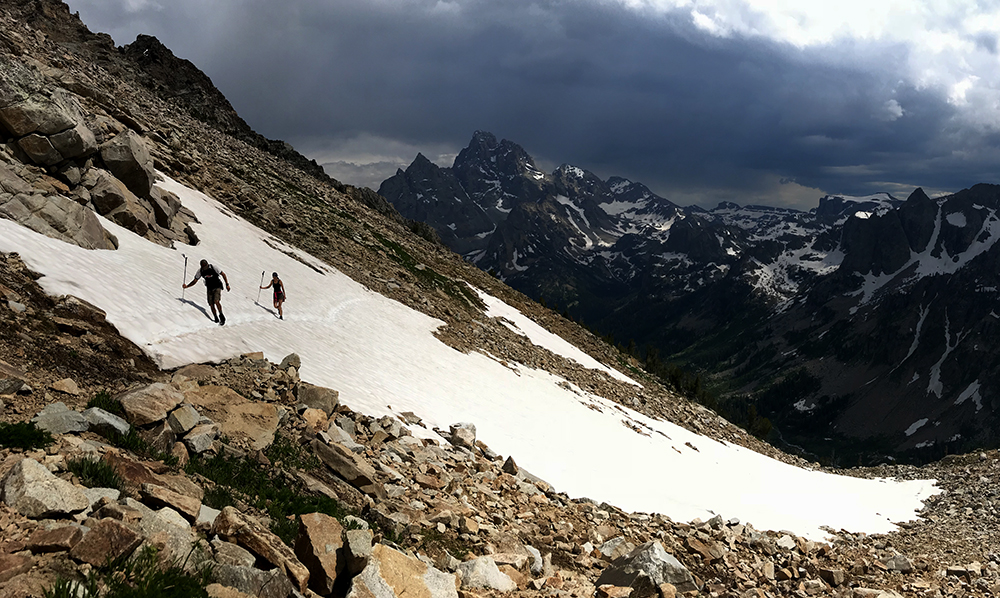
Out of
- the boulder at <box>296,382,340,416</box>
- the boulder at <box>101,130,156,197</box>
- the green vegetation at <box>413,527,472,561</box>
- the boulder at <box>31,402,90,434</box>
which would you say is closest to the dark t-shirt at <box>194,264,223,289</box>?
the boulder at <box>296,382,340,416</box>

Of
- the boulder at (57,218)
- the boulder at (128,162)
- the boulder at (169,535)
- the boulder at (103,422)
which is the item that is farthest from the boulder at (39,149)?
the boulder at (169,535)

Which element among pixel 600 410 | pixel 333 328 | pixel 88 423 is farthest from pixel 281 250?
pixel 88 423

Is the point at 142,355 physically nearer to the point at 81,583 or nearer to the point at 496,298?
the point at 81,583

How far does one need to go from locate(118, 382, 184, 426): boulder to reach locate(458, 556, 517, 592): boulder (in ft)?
21.1

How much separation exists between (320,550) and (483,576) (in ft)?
9.58

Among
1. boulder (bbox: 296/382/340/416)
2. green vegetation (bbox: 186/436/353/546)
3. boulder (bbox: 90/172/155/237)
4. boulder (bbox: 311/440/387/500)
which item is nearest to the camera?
green vegetation (bbox: 186/436/353/546)

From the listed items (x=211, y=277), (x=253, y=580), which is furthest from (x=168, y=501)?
(x=211, y=277)

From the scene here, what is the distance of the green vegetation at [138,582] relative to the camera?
492cm

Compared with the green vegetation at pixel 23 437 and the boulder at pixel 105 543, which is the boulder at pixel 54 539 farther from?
the green vegetation at pixel 23 437

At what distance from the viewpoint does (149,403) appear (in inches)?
388

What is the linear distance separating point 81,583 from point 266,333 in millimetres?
18325

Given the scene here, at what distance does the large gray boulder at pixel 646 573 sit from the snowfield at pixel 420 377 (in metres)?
7.98

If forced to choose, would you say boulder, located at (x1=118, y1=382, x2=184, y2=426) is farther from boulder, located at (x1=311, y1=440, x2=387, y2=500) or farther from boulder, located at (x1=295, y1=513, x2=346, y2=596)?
boulder, located at (x1=295, y1=513, x2=346, y2=596)

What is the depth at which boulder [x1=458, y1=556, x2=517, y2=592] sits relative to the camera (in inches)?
337
